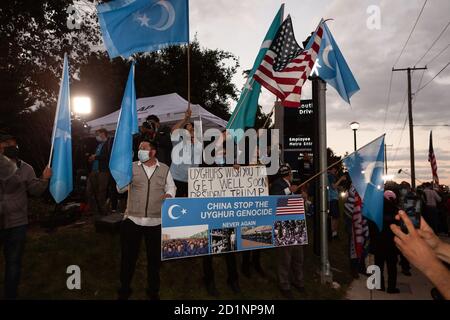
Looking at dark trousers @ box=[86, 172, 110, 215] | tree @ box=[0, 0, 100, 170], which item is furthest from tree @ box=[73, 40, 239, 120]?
dark trousers @ box=[86, 172, 110, 215]

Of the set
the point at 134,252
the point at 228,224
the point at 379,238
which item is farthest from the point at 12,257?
the point at 379,238

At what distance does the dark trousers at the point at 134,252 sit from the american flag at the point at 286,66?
3245mm

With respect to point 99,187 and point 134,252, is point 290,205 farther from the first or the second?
point 99,187

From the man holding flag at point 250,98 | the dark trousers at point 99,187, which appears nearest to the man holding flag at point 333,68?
the man holding flag at point 250,98

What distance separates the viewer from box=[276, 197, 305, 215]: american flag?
254 inches

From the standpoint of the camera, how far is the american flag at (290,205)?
254 inches

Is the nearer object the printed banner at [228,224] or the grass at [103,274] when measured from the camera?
the printed banner at [228,224]

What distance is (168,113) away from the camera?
13141 millimetres

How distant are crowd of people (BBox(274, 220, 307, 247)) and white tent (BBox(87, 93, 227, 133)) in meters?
6.71

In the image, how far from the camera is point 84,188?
9969 millimetres

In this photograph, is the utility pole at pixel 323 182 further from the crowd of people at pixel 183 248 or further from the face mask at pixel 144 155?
the face mask at pixel 144 155

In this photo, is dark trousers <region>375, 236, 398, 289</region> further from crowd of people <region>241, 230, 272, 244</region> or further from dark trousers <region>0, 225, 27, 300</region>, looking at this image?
dark trousers <region>0, 225, 27, 300</region>

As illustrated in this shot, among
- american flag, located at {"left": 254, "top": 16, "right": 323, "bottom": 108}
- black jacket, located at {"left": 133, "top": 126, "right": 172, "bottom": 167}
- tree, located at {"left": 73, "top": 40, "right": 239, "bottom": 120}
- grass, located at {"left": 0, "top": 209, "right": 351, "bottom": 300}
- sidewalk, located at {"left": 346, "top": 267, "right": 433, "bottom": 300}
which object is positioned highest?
tree, located at {"left": 73, "top": 40, "right": 239, "bottom": 120}
